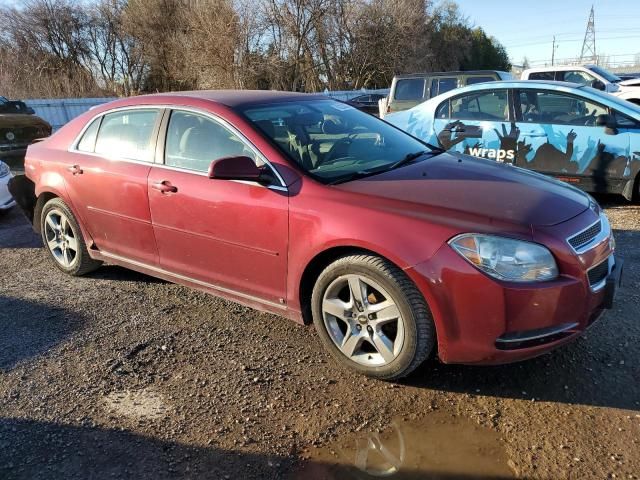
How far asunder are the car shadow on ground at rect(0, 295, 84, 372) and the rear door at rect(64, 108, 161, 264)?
67 cm

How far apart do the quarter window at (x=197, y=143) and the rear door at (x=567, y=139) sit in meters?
4.48

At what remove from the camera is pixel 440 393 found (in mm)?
2947

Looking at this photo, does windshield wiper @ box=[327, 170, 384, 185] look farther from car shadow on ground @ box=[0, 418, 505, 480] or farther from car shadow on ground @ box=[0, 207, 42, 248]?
car shadow on ground @ box=[0, 207, 42, 248]

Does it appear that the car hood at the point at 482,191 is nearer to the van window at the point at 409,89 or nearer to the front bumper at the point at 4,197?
the front bumper at the point at 4,197

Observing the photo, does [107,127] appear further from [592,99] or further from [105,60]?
[105,60]

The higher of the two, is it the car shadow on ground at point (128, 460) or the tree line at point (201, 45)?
the tree line at point (201, 45)

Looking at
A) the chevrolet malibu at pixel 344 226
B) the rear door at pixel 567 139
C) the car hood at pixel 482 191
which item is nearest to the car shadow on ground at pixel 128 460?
the chevrolet malibu at pixel 344 226

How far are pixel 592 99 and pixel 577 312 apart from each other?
4.48m

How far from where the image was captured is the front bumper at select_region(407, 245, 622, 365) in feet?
8.54

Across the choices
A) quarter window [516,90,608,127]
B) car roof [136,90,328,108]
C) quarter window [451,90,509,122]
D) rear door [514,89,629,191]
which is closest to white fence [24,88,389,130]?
quarter window [451,90,509,122]

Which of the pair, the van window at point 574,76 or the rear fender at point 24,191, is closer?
the rear fender at point 24,191

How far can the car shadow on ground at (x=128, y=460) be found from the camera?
2389 millimetres

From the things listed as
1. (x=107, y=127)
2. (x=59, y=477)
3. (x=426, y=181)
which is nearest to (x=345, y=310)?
(x=426, y=181)

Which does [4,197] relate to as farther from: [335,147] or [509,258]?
[509,258]
